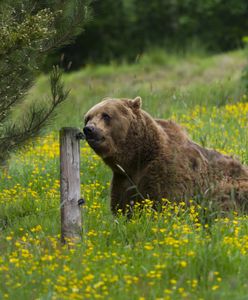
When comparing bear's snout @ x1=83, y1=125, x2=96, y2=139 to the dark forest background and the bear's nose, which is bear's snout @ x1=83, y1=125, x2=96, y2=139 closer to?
the bear's nose

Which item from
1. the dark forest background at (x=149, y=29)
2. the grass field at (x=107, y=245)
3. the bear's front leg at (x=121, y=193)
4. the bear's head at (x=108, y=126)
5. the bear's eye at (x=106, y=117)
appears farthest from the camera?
the dark forest background at (x=149, y=29)

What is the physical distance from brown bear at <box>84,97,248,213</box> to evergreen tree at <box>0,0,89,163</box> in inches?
20.9

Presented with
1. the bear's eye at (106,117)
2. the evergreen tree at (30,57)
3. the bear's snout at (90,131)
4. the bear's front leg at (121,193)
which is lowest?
the bear's front leg at (121,193)

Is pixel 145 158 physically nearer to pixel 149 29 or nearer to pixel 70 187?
pixel 70 187

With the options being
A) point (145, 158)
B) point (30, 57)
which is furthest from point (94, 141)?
point (30, 57)

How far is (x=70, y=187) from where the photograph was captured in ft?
20.6

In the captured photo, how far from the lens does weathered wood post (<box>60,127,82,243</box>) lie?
626 centimetres

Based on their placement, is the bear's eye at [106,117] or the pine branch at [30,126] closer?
the pine branch at [30,126]

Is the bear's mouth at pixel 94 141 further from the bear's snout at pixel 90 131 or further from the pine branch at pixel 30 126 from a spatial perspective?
the pine branch at pixel 30 126

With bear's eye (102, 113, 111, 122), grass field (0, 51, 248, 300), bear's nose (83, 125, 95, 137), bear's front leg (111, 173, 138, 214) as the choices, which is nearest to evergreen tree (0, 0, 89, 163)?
grass field (0, 51, 248, 300)

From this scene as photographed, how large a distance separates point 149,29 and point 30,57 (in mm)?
21059

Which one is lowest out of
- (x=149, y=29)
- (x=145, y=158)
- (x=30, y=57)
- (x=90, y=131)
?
(x=149, y=29)

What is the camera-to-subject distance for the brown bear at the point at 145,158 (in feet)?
23.0

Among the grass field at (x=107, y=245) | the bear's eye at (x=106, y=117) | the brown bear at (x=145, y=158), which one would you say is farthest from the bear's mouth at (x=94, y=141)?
the grass field at (x=107, y=245)
